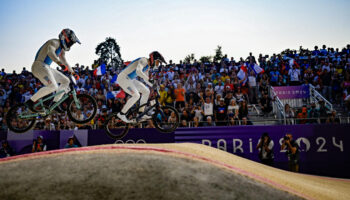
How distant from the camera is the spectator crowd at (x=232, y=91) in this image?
11.7 meters

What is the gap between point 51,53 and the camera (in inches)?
237

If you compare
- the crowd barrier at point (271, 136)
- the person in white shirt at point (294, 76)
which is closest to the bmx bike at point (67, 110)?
the crowd barrier at point (271, 136)

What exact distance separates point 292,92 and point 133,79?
9.39m

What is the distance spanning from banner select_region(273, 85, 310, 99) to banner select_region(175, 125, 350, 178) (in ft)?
9.28

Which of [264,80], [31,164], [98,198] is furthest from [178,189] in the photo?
[264,80]

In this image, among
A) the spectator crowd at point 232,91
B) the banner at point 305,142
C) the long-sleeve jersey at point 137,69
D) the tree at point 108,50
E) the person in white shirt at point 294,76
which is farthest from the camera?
the tree at point 108,50

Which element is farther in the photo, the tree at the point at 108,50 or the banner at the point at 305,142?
the tree at the point at 108,50

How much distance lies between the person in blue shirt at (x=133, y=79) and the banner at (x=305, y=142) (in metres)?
5.05

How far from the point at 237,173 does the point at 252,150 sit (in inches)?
303

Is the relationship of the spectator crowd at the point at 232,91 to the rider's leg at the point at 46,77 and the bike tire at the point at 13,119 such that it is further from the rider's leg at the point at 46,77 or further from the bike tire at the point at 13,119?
the rider's leg at the point at 46,77

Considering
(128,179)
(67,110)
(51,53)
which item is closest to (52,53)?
(51,53)

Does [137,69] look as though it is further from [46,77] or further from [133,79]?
[46,77]

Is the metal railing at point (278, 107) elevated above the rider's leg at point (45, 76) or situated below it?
below

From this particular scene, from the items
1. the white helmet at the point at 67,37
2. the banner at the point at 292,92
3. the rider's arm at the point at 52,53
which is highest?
the white helmet at the point at 67,37
